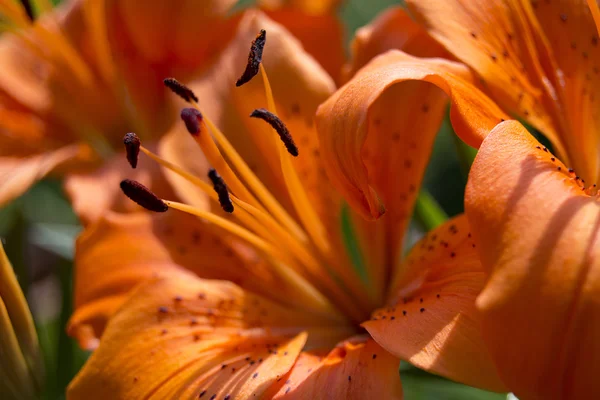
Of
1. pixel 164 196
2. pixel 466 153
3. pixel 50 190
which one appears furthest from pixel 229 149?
pixel 50 190

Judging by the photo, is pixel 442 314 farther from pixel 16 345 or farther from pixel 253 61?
pixel 16 345

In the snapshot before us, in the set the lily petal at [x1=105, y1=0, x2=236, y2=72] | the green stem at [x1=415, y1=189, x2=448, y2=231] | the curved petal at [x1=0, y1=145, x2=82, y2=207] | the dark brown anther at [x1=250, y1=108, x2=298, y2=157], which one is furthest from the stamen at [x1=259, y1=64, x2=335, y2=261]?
the curved petal at [x1=0, y1=145, x2=82, y2=207]

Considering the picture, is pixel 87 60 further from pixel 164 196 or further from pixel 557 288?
pixel 557 288

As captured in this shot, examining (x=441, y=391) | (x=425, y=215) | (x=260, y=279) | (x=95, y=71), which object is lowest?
(x=441, y=391)

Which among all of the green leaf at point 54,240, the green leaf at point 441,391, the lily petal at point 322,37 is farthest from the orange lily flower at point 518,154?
the green leaf at point 54,240

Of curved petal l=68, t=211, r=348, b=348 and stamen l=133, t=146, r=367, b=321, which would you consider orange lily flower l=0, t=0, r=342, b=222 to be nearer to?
curved petal l=68, t=211, r=348, b=348

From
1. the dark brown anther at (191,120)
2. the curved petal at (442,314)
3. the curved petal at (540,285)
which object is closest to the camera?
the curved petal at (540,285)

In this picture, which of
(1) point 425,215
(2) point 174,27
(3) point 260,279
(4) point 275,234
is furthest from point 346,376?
A: (2) point 174,27

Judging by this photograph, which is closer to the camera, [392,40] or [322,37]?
[392,40]

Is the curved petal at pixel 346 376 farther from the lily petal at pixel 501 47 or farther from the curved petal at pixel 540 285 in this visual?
the lily petal at pixel 501 47
